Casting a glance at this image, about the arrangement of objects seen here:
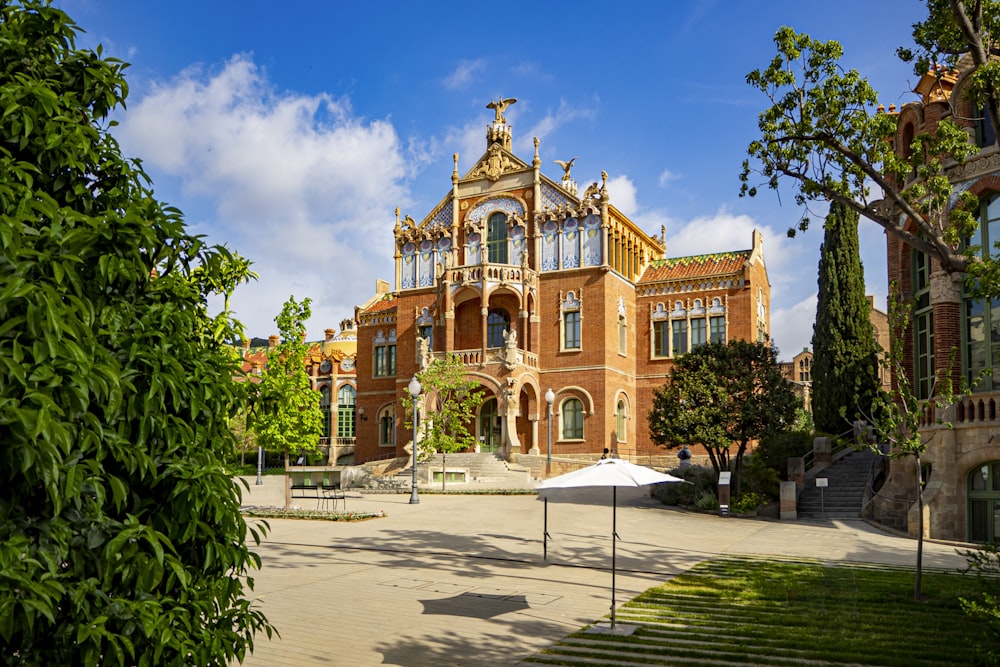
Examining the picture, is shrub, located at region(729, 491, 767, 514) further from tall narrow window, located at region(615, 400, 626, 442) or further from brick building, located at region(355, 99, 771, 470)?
tall narrow window, located at region(615, 400, 626, 442)

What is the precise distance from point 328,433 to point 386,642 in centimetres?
5145

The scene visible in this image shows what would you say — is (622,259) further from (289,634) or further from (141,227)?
(141,227)

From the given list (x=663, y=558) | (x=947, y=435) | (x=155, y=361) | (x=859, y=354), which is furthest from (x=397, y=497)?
(x=155, y=361)

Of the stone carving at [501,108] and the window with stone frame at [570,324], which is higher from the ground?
the stone carving at [501,108]

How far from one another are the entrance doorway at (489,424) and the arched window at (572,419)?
135 inches

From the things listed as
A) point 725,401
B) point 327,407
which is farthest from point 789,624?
point 327,407

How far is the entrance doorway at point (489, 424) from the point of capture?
148 feet

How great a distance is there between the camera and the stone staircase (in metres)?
25.7

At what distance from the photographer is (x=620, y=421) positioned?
45125 millimetres

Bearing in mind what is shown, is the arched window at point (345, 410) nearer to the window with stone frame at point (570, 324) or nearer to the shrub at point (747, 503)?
the window with stone frame at point (570, 324)

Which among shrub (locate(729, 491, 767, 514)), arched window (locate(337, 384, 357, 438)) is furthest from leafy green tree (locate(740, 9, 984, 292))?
arched window (locate(337, 384, 357, 438))

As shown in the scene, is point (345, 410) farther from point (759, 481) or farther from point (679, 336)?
point (759, 481)

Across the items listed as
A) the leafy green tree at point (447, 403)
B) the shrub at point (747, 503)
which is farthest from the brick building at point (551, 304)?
the shrub at point (747, 503)

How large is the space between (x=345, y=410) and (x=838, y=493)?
39.7 metres
